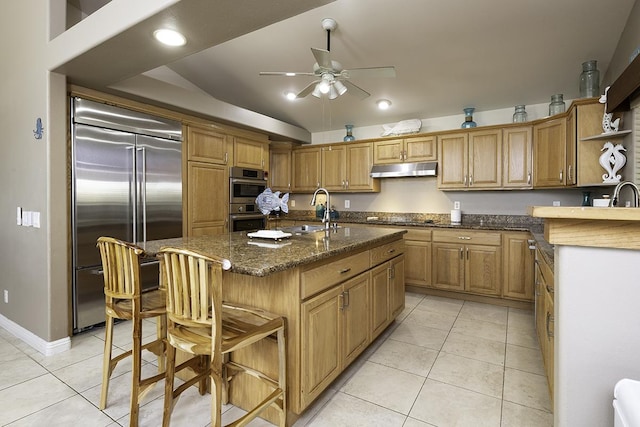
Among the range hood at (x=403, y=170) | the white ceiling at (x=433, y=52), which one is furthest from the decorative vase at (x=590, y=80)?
the range hood at (x=403, y=170)

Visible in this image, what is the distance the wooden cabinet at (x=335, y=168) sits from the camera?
16.1 feet

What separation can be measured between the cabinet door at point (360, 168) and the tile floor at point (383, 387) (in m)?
2.48

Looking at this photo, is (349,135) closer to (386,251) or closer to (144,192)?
(386,251)

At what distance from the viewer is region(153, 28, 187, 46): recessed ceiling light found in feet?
6.25

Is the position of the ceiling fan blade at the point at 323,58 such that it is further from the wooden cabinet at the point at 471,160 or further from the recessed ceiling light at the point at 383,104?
the wooden cabinet at the point at 471,160

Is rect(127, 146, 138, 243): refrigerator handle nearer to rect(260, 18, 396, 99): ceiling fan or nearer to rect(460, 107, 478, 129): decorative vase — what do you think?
rect(260, 18, 396, 99): ceiling fan

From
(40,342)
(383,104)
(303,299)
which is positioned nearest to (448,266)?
(383,104)

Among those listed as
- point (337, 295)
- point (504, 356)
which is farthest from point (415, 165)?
point (337, 295)

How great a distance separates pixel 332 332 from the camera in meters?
1.91

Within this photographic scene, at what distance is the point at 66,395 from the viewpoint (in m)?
1.96

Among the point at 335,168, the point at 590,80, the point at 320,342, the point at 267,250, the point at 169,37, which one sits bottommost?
the point at 320,342

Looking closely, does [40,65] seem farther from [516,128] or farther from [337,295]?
[516,128]

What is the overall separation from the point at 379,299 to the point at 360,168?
2.74 meters

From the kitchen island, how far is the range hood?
91.4 inches
